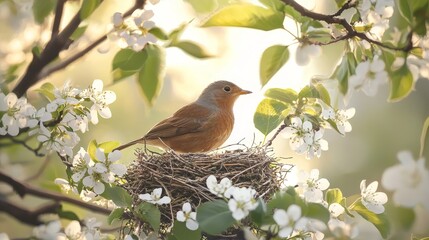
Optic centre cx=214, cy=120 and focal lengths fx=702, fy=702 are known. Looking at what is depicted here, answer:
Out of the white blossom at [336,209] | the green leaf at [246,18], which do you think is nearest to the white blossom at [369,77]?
the green leaf at [246,18]

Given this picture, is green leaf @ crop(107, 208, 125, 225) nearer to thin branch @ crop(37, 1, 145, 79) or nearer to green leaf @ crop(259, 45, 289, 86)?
thin branch @ crop(37, 1, 145, 79)

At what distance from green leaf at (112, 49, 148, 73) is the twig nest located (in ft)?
2.26

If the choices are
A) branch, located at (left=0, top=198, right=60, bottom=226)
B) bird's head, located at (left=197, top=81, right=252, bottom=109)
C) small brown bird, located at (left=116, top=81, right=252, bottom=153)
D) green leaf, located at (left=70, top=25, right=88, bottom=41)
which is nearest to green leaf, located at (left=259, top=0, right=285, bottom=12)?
green leaf, located at (left=70, top=25, right=88, bottom=41)

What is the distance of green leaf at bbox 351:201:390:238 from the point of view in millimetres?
2195

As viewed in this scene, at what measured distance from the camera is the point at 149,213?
210cm

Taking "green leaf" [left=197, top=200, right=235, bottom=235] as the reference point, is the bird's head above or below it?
below

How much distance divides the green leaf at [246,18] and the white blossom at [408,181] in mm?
487

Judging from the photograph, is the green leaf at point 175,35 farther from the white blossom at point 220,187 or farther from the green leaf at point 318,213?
the green leaf at point 318,213

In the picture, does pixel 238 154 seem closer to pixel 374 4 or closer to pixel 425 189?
pixel 374 4

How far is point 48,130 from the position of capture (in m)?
2.13

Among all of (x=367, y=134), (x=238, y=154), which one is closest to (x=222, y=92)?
(x=238, y=154)

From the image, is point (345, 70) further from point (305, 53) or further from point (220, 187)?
point (220, 187)

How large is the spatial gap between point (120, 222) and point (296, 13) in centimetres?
96

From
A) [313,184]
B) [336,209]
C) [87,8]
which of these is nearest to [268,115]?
[313,184]
